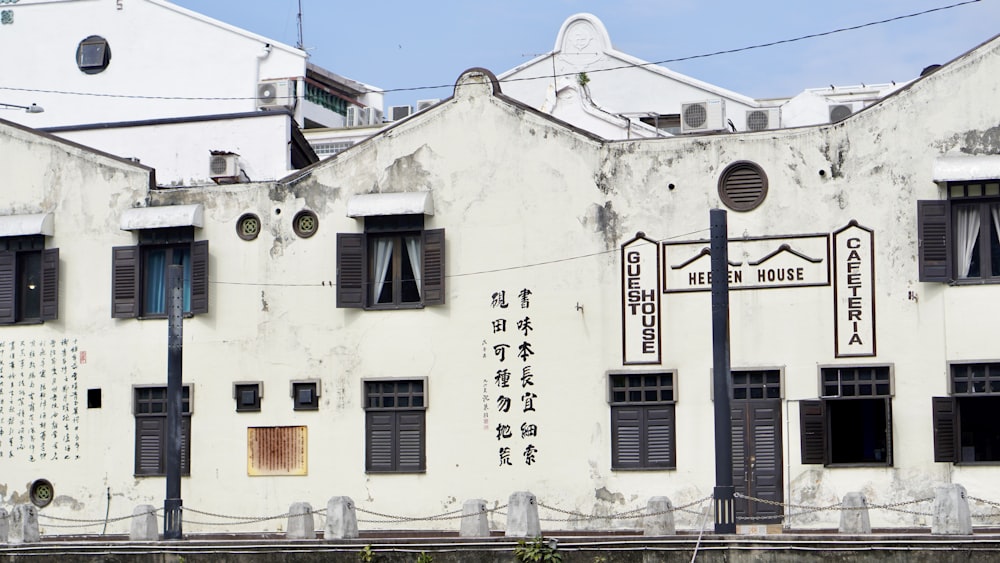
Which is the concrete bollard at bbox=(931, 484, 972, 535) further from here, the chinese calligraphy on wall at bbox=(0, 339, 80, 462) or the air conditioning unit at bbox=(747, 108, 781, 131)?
the chinese calligraphy on wall at bbox=(0, 339, 80, 462)

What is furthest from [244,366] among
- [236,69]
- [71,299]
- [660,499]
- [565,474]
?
[236,69]

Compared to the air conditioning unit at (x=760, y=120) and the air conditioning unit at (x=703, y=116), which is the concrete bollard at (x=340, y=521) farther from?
the air conditioning unit at (x=760, y=120)

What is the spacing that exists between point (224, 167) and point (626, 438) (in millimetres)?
9944

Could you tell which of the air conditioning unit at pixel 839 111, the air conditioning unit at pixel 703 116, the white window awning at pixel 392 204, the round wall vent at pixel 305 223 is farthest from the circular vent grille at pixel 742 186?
the air conditioning unit at pixel 839 111

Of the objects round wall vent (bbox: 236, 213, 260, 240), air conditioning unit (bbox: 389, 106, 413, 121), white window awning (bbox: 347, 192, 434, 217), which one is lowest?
round wall vent (bbox: 236, 213, 260, 240)

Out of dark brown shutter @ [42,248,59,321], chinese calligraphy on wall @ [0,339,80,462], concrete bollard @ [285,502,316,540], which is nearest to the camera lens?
concrete bollard @ [285,502,316,540]

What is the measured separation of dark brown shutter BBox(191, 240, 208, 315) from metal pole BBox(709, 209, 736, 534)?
1095 cm

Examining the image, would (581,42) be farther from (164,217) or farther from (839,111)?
(164,217)

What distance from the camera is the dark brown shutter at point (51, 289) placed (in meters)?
33.6

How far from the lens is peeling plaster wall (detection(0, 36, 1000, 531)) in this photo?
29.4 meters

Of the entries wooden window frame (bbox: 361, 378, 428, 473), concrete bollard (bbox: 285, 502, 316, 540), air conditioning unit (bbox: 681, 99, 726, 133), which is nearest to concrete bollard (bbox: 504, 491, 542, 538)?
concrete bollard (bbox: 285, 502, 316, 540)

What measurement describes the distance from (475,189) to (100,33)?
21822 mm

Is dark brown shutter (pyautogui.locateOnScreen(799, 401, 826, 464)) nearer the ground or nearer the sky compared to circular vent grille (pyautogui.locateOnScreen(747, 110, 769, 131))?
nearer the ground

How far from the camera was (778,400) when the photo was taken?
2981 cm
